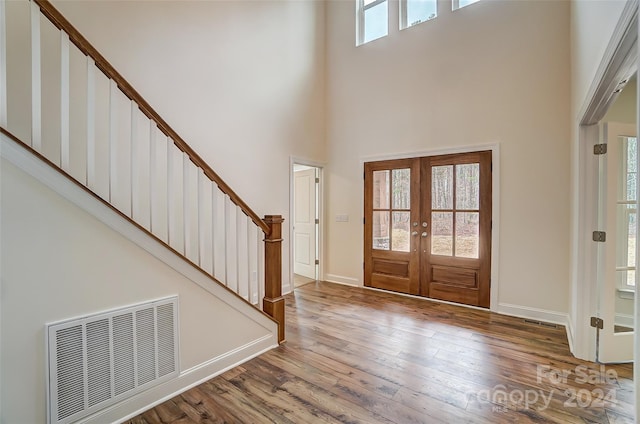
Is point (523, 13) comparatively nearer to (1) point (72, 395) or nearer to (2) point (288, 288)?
(2) point (288, 288)

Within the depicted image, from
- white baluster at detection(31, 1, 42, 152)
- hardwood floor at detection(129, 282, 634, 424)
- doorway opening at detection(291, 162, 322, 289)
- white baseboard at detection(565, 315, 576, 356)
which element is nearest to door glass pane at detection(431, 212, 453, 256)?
hardwood floor at detection(129, 282, 634, 424)

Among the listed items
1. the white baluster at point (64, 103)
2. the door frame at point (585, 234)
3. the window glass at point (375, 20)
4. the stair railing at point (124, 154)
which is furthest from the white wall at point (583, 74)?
the white baluster at point (64, 103)

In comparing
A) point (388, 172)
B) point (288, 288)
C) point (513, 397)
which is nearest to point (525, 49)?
point (388, 172)

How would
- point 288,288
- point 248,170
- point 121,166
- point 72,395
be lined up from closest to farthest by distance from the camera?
point 72,395 → point 121,166 → point 248,170 → point 288,288

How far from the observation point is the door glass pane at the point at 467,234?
3.63 m

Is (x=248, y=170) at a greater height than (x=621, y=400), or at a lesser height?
greater

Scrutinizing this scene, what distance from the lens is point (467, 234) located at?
3684mm

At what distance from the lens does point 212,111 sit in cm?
329

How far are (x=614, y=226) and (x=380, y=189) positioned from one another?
2590 mm

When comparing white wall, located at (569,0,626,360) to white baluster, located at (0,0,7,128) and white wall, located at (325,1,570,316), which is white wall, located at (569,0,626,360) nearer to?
white wall, located at (325,1,570,316)

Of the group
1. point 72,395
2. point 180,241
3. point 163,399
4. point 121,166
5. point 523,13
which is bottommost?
point 163,399

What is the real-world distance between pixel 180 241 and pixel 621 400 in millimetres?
3709

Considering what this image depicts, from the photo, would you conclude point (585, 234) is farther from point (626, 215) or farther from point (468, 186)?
point (468, 186)

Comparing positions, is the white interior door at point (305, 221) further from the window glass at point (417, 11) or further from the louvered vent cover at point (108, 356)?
the louvered vent cover at point (108, 356)
